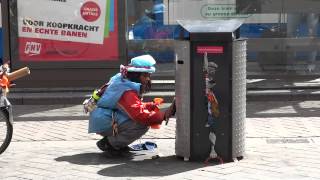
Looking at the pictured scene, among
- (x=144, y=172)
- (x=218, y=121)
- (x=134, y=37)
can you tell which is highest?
(x=134, y=37)

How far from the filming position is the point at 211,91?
6.24 m

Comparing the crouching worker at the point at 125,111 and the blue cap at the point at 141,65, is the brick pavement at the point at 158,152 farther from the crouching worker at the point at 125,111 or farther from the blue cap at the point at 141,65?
the blue cap at the point at 141,65

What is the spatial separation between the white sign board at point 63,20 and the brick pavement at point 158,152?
6.36 ft

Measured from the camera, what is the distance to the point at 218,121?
248 inches

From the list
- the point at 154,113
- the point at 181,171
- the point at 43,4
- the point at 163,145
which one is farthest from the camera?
the point at 43,4

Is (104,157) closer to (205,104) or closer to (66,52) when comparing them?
(205,104)

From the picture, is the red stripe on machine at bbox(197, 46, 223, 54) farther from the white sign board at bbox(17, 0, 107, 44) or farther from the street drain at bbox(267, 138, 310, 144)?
the white sign board at bbox(17, 0, 107, 44)

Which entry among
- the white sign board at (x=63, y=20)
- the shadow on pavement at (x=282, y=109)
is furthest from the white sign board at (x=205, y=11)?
the shadow on pavement at (x=282, y=109)

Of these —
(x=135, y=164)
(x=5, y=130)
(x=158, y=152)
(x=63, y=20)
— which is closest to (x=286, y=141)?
(x=158, y=152)

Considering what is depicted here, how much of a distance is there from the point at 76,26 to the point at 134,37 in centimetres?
98

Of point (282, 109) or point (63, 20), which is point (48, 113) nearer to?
point (63, 20)

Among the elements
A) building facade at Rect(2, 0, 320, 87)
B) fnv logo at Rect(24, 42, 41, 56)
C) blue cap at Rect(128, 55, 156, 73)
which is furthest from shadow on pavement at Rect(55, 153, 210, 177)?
fnv logo at Rect(24, 42, 41, 56)

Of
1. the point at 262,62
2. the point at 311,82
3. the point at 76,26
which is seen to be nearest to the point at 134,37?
the point at 76,26

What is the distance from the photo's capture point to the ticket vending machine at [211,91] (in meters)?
6.22
